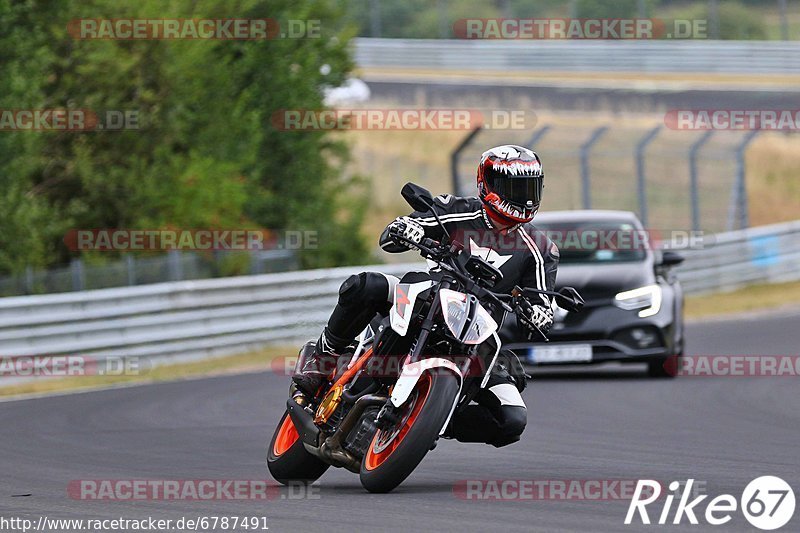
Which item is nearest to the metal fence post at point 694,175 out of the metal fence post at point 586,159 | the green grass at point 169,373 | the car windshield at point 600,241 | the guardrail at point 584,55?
the metal fence post at point 586,159

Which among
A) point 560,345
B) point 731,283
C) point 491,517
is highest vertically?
point 491,517

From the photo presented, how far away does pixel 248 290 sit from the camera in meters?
20.6

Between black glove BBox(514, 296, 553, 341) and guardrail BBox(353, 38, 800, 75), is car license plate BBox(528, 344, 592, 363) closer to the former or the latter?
black glove BBox(514, 296, 553, 341)

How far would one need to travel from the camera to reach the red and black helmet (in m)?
7.91

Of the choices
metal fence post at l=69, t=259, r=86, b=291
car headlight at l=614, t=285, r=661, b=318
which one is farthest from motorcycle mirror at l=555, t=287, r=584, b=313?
metal fence post at l=69, t=259, r=86, b=291

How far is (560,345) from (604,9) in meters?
33.0

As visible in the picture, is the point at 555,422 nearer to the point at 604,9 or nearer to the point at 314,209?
the point at 314,209

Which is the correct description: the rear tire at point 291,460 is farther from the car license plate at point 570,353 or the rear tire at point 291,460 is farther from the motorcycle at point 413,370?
the car license plate at point 570,353

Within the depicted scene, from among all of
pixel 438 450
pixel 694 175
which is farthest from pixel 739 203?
pixel 438 450

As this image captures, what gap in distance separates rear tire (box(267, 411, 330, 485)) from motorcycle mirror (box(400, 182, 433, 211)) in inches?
53.0

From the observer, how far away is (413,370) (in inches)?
291

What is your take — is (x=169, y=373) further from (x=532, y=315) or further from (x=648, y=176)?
(x=648, y=176)

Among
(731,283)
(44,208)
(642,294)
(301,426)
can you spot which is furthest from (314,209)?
(301,426)

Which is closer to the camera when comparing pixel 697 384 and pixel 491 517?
pixel 491 517
